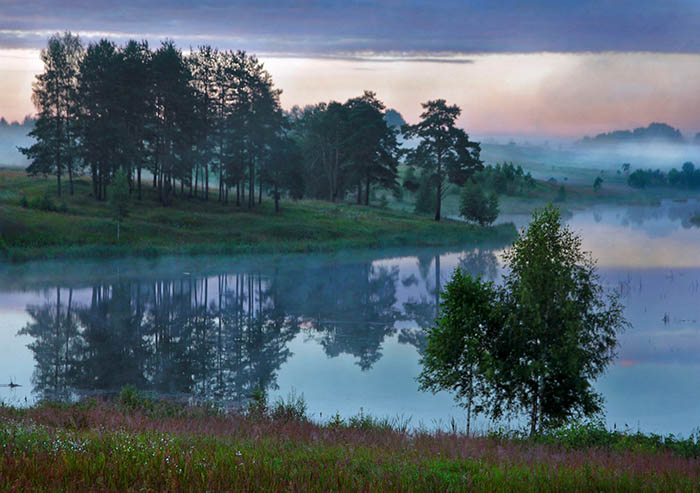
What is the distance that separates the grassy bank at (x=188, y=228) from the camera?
62.1 meters

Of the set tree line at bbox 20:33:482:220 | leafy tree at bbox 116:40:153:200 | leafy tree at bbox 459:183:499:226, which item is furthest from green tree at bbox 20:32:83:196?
leafy tree at bbox 459:183:499:226

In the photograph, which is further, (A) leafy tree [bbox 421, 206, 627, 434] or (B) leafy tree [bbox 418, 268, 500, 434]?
(B) leafy tree [bbox 418, 268, 500, 434]

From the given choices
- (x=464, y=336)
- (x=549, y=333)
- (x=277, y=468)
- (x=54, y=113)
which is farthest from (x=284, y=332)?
(x=54, y=113)

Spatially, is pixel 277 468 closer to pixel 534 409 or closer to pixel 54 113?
pixel 534 409

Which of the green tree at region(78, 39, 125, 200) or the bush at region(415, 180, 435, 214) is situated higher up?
the green tree at region(78, 39, 125, 200)

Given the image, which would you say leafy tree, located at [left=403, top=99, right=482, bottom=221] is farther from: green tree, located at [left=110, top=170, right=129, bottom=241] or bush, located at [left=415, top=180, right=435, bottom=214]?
green tree, located at [left=110, top=170, right=129, bottom=241]

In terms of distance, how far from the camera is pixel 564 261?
21.5 meters

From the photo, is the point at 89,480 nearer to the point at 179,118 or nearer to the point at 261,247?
the point at 261,247

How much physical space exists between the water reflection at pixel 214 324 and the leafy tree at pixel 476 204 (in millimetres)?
36087

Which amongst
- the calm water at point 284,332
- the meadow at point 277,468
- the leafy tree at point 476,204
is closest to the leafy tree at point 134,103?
the calm water at point 284,332

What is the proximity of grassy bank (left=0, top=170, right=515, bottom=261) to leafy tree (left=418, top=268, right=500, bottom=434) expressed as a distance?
46829mm

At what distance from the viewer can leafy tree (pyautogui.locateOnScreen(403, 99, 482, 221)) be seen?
95938 millimetres

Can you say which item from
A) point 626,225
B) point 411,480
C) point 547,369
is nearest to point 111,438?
point 411,480

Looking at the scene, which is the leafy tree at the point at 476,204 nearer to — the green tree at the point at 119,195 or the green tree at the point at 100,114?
the green tree at the point at 100,114
